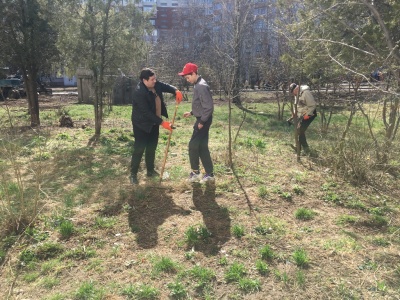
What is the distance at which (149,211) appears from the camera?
175 inches

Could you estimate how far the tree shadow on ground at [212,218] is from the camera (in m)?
3.65

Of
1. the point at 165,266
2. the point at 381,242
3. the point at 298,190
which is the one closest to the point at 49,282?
the point at 165,266

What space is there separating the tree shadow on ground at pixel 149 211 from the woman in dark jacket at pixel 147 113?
0.53 m

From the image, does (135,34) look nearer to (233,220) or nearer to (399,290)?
(233,220)

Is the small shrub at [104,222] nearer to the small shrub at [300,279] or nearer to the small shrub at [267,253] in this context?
the small shrub at [267,253]

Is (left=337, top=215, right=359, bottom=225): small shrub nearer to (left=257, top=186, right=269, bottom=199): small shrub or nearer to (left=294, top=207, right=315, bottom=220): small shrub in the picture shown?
(left=294, top=207, right=315, bottom=220): small shrub

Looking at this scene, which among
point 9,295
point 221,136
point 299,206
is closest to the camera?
point 9,295

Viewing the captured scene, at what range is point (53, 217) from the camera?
4164mm

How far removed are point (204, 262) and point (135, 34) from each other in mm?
6647

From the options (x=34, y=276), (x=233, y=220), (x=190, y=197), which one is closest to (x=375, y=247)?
(x=233, y=220)

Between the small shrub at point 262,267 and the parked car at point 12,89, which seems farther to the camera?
the parked car at point 12,89

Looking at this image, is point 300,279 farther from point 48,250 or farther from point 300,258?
point 48,250

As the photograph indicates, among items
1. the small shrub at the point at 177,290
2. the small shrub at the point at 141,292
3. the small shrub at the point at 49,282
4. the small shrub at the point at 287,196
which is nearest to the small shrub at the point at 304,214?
the small shrub at the point at 287,196

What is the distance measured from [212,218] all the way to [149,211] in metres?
0.83
